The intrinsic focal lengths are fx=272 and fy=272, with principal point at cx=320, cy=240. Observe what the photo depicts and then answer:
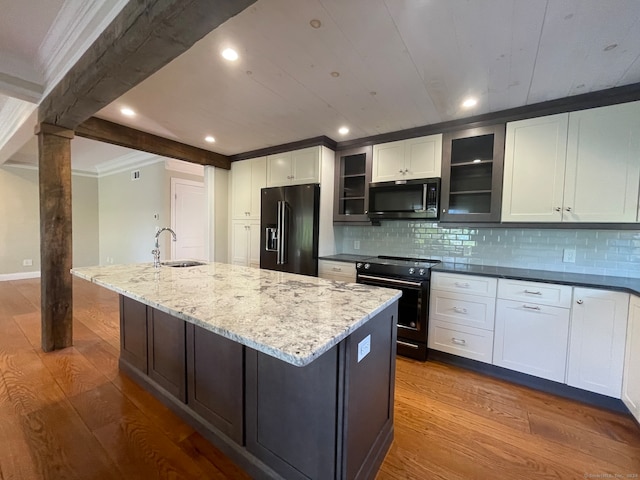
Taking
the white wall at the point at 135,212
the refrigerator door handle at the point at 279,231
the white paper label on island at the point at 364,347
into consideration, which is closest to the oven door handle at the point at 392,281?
the refrigerator door handle at the point at 279,231

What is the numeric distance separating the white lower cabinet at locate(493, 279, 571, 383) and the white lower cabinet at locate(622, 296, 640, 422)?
305 millimetres

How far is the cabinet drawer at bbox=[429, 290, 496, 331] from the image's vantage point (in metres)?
2.35

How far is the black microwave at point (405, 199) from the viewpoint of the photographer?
2776 mm

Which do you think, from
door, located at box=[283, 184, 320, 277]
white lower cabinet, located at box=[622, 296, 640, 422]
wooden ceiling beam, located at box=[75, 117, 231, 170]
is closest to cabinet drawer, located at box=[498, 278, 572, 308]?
white lower cabinet, located at box=[622, 296, 640, 422]

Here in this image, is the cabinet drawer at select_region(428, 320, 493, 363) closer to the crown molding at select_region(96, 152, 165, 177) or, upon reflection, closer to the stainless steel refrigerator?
the stainless steel refrigerator

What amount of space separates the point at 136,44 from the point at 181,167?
425 cm

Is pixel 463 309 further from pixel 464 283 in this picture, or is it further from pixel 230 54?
pixel 230 54

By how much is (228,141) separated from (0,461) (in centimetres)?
317

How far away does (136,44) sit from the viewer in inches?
52.3

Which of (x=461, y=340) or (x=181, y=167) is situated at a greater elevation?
(x=181, y=167)

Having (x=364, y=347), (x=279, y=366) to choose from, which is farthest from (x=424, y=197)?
(x=279, y=366)

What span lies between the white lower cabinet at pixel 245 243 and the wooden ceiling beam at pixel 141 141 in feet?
3.19

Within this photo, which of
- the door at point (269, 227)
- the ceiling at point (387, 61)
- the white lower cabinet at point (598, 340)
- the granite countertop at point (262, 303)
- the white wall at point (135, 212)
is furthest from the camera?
the white wall at point (135, 212)

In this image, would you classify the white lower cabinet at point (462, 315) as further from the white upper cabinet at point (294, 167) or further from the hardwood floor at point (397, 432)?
the white upper cabinet at point (294, 167)
